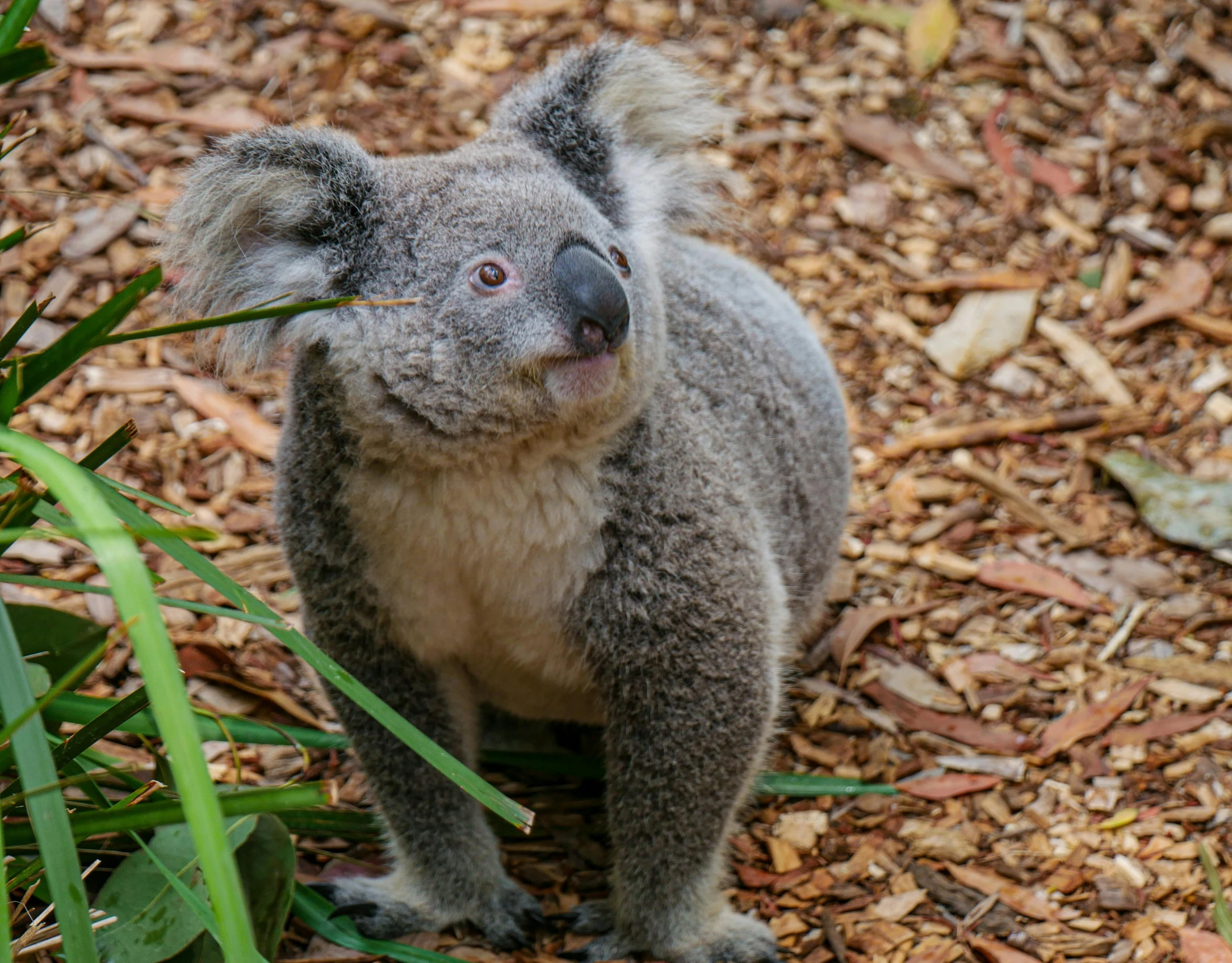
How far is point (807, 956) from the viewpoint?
3.27m

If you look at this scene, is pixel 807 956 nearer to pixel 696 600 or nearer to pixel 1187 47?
pixel 696 600

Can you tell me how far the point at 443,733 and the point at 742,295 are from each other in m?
1.59

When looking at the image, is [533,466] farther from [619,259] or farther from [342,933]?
[342,933]

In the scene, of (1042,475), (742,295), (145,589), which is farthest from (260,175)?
(1042,475)

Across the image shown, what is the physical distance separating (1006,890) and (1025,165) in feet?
11.9

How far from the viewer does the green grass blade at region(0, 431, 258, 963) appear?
1525 millimetres

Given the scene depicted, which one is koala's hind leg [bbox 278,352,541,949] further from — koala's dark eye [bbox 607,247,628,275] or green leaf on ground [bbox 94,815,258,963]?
koala's dark eye [bbox 607,247,628,275]

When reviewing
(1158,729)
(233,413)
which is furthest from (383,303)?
(1158,729)

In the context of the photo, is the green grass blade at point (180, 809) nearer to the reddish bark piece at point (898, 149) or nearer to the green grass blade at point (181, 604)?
the green grass blade at point (181, 604)

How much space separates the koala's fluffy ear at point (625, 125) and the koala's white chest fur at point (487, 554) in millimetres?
698

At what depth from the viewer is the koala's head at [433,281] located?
244 centimetres

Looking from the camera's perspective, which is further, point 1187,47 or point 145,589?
point 1187,47

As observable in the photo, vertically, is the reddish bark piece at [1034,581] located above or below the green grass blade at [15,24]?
below

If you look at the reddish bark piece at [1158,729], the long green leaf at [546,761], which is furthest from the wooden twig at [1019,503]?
the long green leaf at [546,761]
